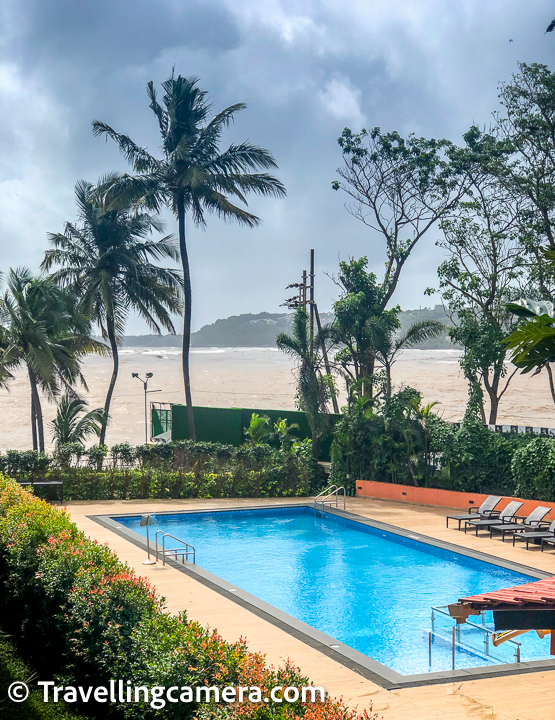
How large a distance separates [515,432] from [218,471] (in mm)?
8698

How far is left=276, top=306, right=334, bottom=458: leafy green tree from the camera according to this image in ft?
74.5

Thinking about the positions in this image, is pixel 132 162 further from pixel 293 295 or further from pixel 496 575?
pixel 496 575

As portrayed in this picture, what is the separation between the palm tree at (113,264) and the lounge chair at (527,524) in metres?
17.1

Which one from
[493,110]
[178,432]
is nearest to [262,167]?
[493,110]

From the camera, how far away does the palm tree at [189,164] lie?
A: 80.5 feet

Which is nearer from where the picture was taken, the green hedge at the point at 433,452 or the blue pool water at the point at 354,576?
the blue pool water at the point at 354,576

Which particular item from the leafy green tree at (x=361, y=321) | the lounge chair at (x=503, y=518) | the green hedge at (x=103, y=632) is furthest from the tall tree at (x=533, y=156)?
the green hedge at (x=103, y=632)

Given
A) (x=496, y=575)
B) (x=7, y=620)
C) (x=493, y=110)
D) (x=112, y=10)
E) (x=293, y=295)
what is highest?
(x=493, y=110)

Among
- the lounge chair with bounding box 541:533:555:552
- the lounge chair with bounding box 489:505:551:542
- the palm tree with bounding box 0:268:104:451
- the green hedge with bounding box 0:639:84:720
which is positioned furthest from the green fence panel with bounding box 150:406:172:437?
the green hedge with bounding box 0:639:84:720

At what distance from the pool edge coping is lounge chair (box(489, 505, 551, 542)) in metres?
1.47

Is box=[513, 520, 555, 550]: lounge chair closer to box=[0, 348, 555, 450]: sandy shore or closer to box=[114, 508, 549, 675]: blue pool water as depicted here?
box=[114, 508, 549, 675]: blue pool water

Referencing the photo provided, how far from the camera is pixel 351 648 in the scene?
29.0 feet

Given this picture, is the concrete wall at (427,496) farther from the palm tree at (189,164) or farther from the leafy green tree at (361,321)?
the palm tree at (189,164)

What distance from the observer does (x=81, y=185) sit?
1147 inches
